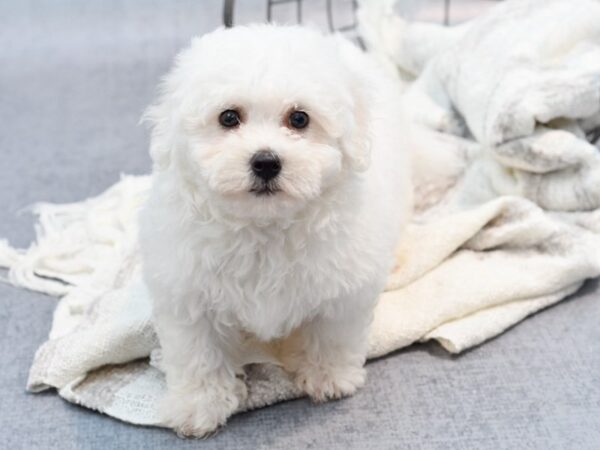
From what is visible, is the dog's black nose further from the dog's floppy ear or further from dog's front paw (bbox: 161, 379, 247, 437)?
dog's front paw (bbox: 161, 379, 247, 437)

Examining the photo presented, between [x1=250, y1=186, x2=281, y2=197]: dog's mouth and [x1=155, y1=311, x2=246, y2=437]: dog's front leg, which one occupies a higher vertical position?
[x1=250, y1=186, x2=281, y2=197]: dog's mouth

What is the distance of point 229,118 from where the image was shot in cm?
129

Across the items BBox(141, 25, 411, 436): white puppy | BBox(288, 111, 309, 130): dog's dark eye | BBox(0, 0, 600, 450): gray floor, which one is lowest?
BBox(0, 0, 600, 450): gray floor

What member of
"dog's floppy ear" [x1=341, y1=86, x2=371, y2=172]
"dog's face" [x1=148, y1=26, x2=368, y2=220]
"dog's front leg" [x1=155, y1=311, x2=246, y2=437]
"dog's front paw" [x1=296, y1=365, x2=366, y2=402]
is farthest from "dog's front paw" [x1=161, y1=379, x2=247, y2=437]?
"dog's floppy ear" [x1=341, y1=86, x2=371, y2=172]

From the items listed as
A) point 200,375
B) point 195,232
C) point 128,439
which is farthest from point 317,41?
point 128,439

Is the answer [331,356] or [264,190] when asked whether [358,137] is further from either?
[331,356]

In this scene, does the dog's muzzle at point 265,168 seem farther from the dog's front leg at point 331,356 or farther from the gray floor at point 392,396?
the gray floor at point 392,396

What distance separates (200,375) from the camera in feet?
4.99

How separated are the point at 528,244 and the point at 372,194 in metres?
0.54

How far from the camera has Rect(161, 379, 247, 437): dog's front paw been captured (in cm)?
149

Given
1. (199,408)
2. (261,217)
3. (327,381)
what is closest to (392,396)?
(327,381)

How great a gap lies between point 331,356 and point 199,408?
0.27 m

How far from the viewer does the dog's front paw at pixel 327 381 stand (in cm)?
157

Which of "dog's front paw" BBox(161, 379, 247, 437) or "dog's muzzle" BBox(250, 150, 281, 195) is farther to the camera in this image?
"dog's front paw" BBox(161, 379, 247, 437)
